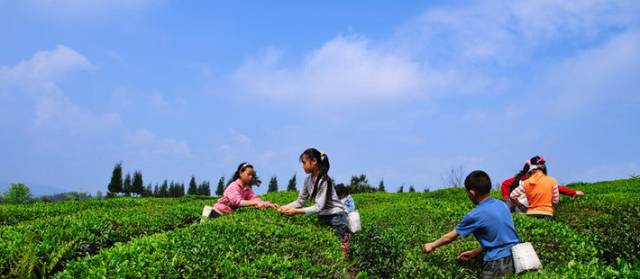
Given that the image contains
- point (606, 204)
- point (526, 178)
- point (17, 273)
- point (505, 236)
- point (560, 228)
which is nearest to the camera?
point (505, 236)

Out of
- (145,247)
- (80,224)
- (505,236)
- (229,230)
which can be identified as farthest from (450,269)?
(80,224)

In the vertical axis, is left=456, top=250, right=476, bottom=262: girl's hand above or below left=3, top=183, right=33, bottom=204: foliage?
below

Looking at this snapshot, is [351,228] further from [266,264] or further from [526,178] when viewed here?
[526,178]

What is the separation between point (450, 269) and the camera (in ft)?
20.4

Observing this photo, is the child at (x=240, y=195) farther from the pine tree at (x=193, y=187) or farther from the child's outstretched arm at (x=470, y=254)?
the pine tree at (x=193, y=187)

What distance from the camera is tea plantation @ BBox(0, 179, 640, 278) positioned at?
5.37 m

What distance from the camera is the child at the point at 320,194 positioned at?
732 centimetres

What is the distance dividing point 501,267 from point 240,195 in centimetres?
536

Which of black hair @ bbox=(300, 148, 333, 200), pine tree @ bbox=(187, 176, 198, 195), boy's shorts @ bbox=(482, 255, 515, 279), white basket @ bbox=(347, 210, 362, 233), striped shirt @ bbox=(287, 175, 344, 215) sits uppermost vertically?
pine tree @ bbox=(187, 176, 198, 195)

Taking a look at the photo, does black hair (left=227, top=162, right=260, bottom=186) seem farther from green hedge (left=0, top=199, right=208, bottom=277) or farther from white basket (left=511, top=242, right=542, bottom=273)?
white basket (left=511, top=242, right=542, bottom=273)

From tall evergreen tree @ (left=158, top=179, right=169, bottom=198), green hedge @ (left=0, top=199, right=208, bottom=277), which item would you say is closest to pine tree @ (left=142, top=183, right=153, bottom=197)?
tall evergreen tree @ (left=158, top=179, right=169, bottom=198)

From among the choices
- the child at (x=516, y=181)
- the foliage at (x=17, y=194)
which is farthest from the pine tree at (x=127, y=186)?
the child at (x=516, y=181)

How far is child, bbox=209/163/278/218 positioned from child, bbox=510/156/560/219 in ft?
17.5

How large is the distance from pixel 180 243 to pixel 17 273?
6.57ft
